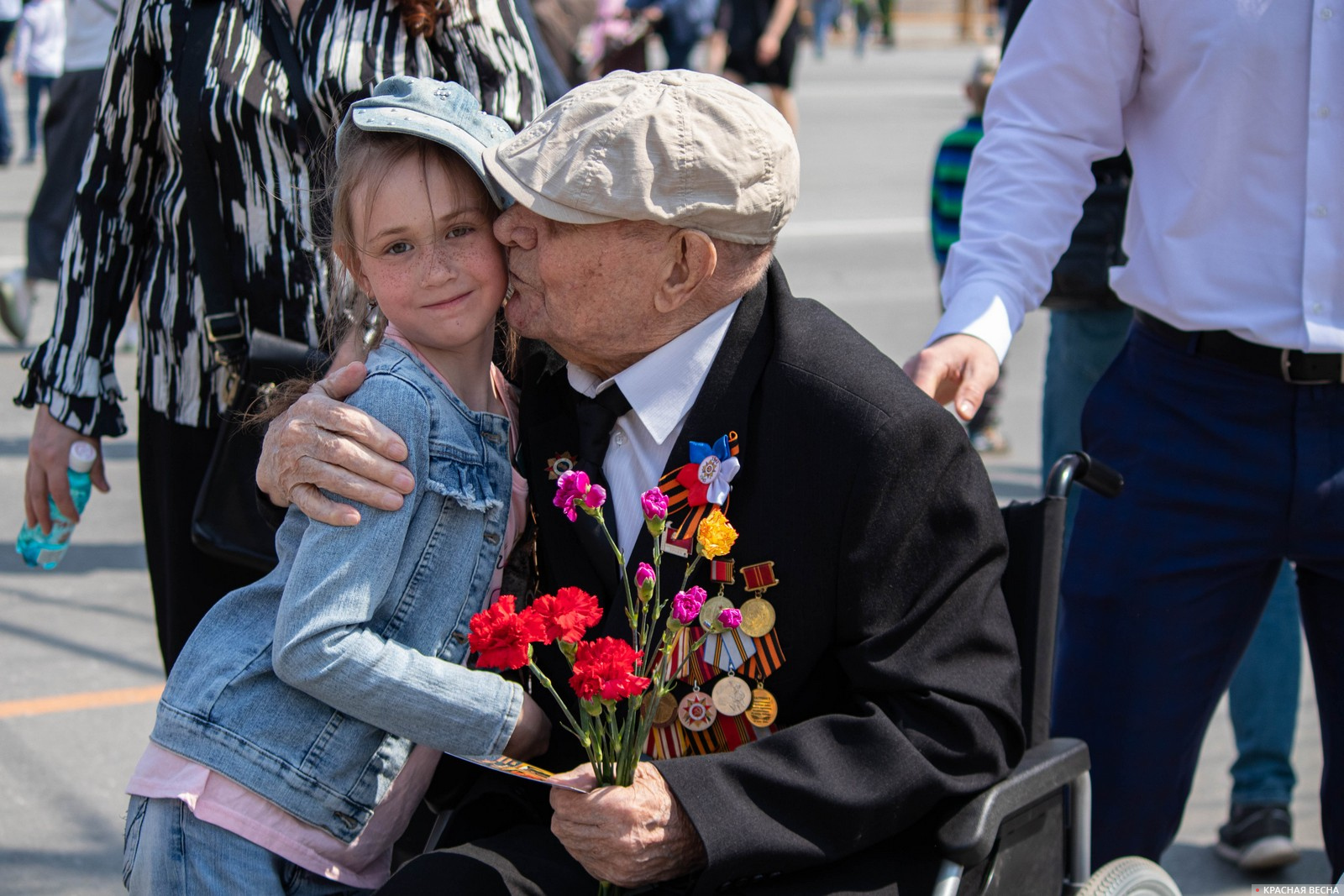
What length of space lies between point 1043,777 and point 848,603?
0.39 metres

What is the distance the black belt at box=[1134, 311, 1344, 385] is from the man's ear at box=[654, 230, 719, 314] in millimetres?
877

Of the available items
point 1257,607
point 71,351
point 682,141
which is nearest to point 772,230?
point 682,141

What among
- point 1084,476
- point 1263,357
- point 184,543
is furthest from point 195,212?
point 1263,357

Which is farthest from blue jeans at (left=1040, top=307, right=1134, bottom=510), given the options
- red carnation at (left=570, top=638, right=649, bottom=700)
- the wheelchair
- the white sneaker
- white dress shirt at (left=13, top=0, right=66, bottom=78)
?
white dress shirt at (left=13, top=0, right=66, bottom=78)

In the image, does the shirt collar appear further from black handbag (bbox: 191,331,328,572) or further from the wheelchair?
black handbag (bbox: 191,331,328,572)

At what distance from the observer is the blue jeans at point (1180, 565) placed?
7.68 feet

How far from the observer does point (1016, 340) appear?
8.03m

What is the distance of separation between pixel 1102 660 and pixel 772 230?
100 centimetres

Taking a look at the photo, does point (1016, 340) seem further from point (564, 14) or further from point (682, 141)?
point (682, 141)

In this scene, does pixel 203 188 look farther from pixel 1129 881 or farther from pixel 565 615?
pixel 1129 881

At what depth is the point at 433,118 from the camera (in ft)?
6.69

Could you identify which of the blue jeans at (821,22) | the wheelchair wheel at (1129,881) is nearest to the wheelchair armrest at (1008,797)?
the wheelchair wheel at (1129,881)

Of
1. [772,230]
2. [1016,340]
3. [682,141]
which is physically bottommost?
[1016,340]

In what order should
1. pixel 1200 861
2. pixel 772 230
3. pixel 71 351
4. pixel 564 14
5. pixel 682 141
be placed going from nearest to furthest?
pixel 682 141, pixel 772 230, pixel 71 351, pixel 1200 861, pixel 564 14
